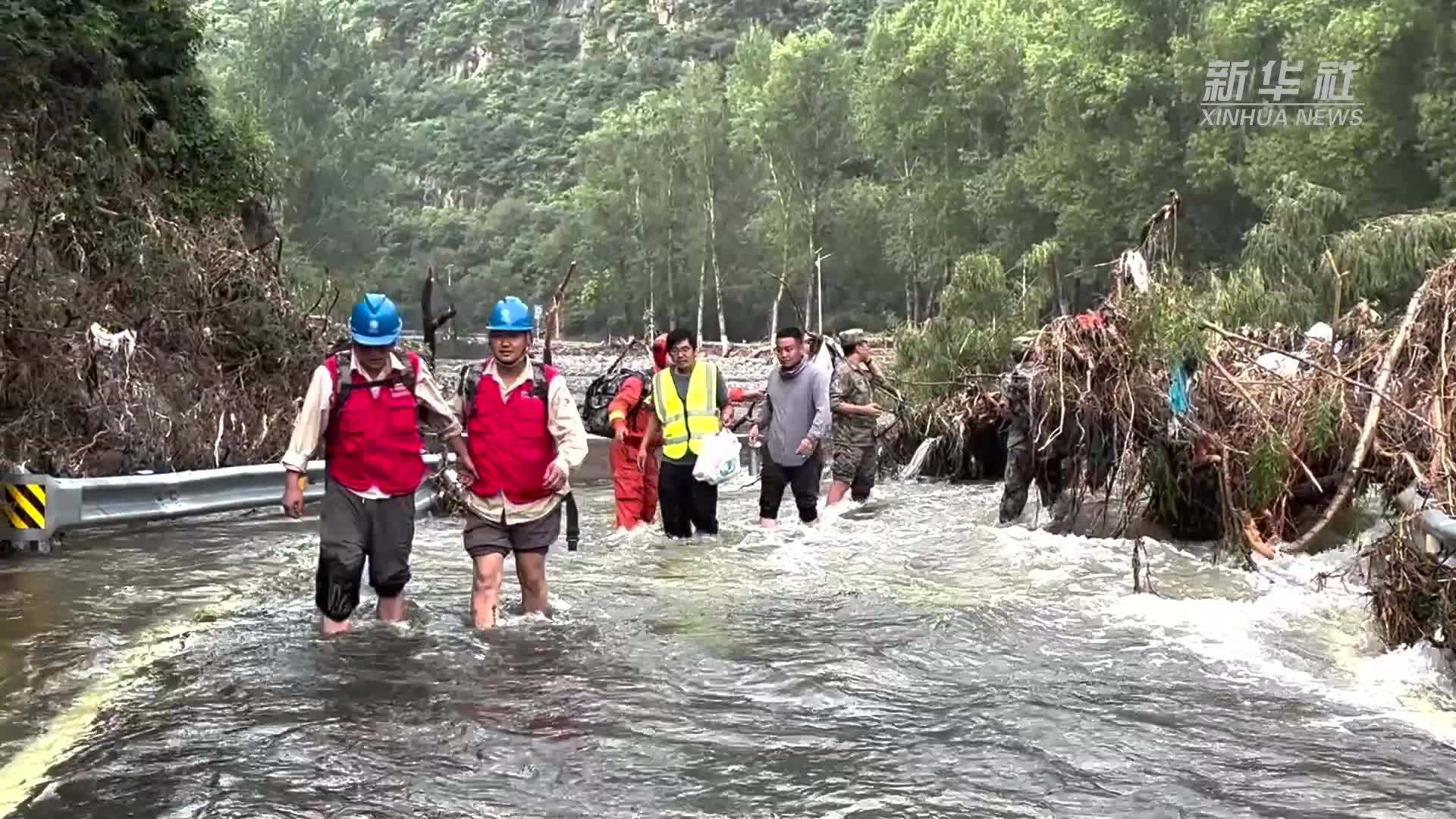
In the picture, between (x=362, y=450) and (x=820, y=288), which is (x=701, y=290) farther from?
(x=362, y=450)

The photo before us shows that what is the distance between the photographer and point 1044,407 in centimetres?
1102

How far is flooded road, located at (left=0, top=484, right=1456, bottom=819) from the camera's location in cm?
471

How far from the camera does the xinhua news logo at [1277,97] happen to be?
→ 131 ft

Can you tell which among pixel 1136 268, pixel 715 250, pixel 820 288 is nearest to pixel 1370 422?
pixel 1136 268

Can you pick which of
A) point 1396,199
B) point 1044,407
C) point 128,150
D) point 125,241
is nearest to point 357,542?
point 1044,407

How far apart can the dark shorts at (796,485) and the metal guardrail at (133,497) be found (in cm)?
337

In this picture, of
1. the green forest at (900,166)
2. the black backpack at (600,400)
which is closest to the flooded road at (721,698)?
the green forest at (900,166)

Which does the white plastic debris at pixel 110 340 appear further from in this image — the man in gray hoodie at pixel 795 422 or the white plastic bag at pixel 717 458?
the man in gray hoodie at pixel 795 422

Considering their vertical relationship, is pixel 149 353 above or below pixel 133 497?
above

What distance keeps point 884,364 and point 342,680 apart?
15614 millimetres

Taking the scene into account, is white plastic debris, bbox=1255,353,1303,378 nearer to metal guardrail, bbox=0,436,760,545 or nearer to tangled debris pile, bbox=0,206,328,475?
metal guardrail, bbox=0,436,760,545

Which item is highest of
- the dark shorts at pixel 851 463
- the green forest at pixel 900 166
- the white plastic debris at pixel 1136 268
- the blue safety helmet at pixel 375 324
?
the green forest at pixel 900 166

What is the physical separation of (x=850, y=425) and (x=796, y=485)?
5.22ft

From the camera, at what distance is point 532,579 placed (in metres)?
7.45
